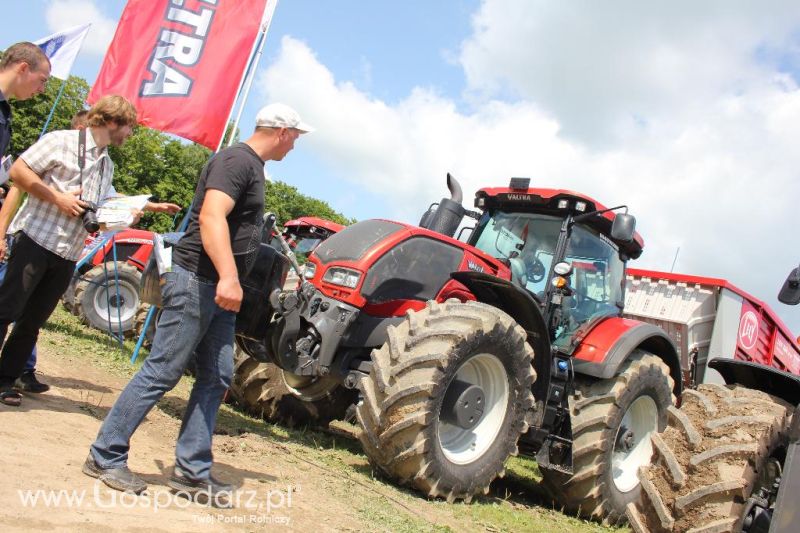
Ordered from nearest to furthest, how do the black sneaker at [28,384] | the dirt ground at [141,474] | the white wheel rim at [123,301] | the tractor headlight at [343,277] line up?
the dirt ground at [141,474], the black sneaker at [28,384], the tractor headlight at [343,277], the white wheel rim at [123,301]

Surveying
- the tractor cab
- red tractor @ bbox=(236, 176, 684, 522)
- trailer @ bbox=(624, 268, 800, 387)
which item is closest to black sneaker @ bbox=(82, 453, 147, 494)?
red tractor @ bbox=(236, 176, 684, 522)

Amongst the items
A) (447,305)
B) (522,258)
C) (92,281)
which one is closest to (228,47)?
(92,281)

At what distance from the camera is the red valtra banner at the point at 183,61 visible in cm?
757

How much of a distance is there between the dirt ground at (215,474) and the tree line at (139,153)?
14.4 metres

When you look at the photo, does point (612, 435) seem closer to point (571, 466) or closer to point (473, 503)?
point (571, 466)

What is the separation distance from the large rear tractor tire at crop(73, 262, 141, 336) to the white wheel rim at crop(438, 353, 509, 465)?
567 cm

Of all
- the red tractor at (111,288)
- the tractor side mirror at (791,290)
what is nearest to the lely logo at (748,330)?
the tractor side mirror at (791,290)

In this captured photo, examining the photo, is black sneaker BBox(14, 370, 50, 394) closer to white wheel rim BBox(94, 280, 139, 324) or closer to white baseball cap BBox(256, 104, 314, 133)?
white baseball cap BBox(256, 104, 314, 133)

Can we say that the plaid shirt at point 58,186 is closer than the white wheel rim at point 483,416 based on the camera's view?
Yes

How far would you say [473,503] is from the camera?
4.83 m

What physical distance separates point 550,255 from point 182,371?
3.37 meters

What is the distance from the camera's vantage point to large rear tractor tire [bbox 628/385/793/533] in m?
3.11

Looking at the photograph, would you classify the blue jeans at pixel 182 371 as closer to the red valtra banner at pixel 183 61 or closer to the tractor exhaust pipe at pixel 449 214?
the tractor exhaust pipe at pixel 449 214

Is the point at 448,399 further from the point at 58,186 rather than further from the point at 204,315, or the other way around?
the point at 58,186
